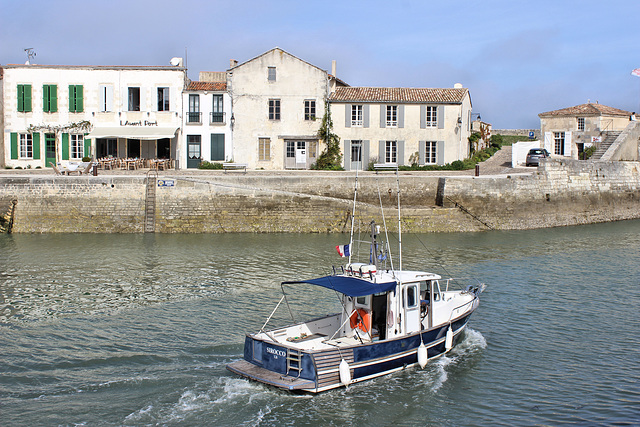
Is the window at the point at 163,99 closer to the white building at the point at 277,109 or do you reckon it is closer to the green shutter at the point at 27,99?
the white building at the point at 277,109

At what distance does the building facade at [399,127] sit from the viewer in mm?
37500

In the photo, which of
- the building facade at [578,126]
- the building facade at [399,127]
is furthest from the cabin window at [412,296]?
the building facade at [578,126]

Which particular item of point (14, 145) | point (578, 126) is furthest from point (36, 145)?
point (578, 126)

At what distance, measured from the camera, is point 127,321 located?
1617 cm

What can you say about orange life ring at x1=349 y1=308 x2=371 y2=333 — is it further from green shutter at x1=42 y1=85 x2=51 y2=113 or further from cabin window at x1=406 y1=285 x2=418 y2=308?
green shutter at x1=42 y1=85 x2=51 y2=113

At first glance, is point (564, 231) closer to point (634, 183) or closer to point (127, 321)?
point (634, 183)

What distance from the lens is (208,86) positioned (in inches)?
1499

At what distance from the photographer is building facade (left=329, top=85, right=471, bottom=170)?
123ft

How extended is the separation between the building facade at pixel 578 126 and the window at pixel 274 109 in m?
18.9

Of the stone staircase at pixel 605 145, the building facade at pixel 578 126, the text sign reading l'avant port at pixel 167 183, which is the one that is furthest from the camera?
the building facade at pixel 578 126

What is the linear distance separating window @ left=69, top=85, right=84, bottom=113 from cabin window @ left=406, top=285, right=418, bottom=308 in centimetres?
2943

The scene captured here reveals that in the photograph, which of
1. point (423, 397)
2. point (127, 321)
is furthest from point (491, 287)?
point (127, 321)

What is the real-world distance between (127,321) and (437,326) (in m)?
7.72

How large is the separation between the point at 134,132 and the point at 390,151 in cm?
1480
